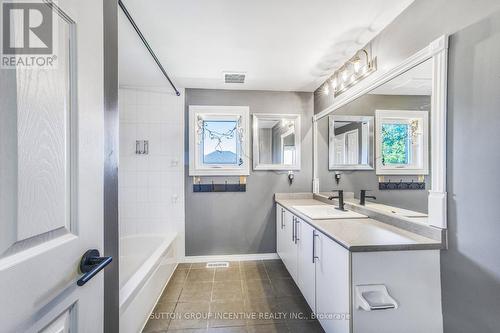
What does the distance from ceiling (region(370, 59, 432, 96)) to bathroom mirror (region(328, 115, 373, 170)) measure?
31cm

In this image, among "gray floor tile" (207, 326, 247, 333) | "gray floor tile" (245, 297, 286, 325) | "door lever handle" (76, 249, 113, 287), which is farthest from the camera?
"gray floor tile" (245, 297, 286, 325)

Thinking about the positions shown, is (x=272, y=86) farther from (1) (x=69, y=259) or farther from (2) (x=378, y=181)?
(1) (x=69, y=259)

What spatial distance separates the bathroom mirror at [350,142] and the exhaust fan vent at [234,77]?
1.19 m

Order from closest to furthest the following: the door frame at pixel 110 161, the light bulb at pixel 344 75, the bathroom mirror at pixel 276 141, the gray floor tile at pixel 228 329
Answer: the door frame at pixel 110 161 < the gray floor tile at pixel 228 329 < the light bulb at pixel 344 75 < the bathroom mirror at pixel 276 141

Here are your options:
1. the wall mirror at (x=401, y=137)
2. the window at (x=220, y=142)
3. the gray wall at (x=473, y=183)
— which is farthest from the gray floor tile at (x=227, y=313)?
the window at (x=220, y=142)

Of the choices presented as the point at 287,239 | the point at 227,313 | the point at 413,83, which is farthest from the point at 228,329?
the point at 413,83

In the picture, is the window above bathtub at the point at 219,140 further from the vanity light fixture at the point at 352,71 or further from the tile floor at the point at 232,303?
the tile floor at the point at 232,303

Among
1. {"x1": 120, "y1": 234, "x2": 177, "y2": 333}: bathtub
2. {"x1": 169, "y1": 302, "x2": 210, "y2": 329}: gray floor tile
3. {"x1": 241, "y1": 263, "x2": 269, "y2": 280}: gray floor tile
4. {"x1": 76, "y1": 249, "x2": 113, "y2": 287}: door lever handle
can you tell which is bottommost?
{"x1": 169, "y1": 302, "x2": 210, "y2": 329}: gray floor tile

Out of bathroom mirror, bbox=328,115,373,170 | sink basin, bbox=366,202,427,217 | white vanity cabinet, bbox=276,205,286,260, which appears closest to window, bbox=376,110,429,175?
bathroom mirror, bbox=328,115,373,170

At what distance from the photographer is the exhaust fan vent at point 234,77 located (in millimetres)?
2477

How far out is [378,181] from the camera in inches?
73.7

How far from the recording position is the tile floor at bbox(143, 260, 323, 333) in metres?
1.75

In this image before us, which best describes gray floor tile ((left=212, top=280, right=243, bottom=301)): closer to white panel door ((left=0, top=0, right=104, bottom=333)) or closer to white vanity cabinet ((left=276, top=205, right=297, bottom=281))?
white vanity cabinet ((left=276, top=205, right=297, bottom=281))

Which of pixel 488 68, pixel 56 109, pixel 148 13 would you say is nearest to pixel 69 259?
pixel 56 109
